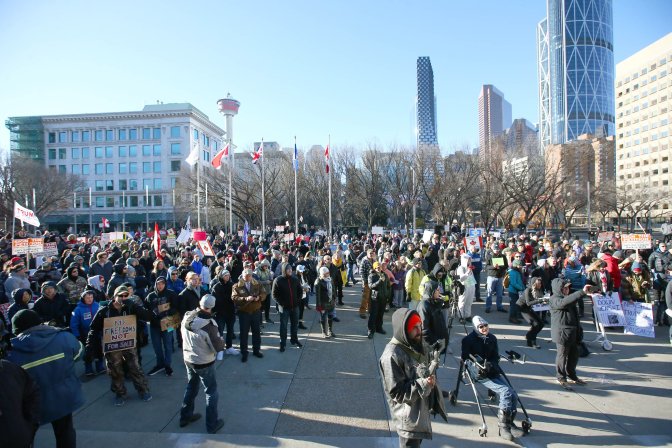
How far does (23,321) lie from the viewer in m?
4.10

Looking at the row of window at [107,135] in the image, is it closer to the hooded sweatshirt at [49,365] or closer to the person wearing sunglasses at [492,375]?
the hooded sweatshirt at [49,365]

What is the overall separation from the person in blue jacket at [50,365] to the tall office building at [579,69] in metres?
208

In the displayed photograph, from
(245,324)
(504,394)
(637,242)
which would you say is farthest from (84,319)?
(637,242)

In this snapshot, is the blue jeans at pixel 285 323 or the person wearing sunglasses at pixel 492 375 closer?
the person wearing sunglasses at pixel 492 375

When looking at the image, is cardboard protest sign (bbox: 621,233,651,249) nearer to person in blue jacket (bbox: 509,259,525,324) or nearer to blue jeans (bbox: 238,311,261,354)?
person in blue jacket (bbox: 509,259,525,324)

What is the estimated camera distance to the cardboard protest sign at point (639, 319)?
29.0ft

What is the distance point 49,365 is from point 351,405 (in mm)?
3879

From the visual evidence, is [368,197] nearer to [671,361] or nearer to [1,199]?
[671,361]

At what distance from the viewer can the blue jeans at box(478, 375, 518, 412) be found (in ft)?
16.4

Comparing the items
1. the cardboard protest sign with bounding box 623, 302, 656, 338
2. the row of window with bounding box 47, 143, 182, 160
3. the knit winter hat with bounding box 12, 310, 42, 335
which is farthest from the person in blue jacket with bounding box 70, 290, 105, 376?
the row of window with bounding box 47, 143, 182, 160

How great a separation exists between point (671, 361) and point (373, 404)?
6.17 m

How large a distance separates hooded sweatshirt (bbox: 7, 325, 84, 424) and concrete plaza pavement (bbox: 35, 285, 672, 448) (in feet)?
3.62

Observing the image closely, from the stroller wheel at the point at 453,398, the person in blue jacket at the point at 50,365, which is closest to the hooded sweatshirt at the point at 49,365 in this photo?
the person in blue jacket at the point at 50,365

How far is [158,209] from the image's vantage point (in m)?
75.3
